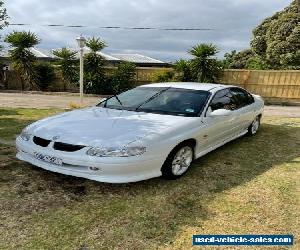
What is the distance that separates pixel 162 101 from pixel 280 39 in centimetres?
2059

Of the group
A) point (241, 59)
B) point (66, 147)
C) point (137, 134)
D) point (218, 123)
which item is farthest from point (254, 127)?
point (241, 59)

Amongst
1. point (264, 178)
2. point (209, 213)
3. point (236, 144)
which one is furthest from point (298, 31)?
point (209, 213)

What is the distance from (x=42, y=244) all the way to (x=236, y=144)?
16.3 feet

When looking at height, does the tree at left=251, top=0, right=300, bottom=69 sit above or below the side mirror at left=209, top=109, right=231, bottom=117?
above

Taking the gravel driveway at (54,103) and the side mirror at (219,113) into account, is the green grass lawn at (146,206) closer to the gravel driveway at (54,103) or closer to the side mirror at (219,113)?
the side mirror at (219,113)

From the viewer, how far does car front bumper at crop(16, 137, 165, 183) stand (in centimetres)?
479

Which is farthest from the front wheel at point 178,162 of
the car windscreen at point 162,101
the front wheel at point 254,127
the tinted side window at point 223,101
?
the front wheel at point 254,127

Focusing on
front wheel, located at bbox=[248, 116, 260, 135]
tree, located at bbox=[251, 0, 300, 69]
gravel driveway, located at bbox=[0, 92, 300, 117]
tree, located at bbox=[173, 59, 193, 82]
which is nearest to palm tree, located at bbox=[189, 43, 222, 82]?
tree, located at bbox=[173, 59, 193, 82]

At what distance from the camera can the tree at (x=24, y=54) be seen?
20.2 metres

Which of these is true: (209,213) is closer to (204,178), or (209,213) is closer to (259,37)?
(204,178)

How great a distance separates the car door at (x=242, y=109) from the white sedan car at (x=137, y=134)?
0.07m

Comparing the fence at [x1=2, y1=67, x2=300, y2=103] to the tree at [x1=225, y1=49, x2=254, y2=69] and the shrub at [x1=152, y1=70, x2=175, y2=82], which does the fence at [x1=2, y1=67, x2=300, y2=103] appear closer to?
the shrub at [x1=152, y1=70, x2=175, y2=82]

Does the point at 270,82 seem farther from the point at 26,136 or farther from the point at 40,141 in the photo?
the point at 40,141

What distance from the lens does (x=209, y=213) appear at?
Result: 181 inches
